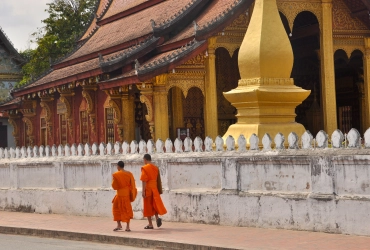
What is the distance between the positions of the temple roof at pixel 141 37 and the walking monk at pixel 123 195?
615 centimetres

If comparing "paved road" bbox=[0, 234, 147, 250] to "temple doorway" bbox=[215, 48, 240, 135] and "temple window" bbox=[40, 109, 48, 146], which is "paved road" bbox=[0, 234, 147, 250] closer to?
"temple doorway" bbox=[215, 48, 240, 135]

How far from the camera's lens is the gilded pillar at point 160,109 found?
21.1 meters

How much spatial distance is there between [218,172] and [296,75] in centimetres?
1162

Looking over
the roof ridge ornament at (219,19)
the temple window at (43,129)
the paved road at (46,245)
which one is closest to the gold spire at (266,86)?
the paved road at (46,245)

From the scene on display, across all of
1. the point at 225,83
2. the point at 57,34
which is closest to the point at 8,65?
the point at 57,34

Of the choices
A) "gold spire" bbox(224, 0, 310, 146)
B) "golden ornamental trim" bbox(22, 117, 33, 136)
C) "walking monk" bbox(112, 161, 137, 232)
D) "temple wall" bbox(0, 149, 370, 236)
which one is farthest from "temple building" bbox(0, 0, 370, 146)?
"walking monk" bbox(112, 161, 137, 232)

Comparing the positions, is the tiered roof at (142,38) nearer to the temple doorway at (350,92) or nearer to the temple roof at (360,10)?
Result: the temple roof at (360,10)

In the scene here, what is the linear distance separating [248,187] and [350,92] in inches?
507

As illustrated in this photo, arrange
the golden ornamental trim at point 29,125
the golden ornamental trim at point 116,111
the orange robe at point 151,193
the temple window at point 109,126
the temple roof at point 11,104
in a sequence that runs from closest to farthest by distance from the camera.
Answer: the orange robe at point 151,193 < the golden ornamental trim at point 116,111 < the temple window at point 109,126 < the golden ornamental trim at point 29,125 < the temple roof at point 11,104

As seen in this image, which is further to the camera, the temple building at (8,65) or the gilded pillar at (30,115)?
the temple building at (8,65)

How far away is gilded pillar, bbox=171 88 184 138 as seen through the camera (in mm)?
23719

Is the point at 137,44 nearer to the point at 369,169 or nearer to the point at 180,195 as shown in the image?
the point at 180,195

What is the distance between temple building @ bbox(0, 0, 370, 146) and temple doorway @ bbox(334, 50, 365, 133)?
3 centimetres

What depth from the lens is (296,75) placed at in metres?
25.4
